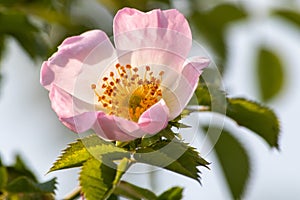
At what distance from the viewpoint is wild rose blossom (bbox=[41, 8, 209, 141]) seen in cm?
127

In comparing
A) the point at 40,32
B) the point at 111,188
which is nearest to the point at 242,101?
the point at 111,188

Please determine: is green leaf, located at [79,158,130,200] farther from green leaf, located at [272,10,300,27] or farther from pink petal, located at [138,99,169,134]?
green leaf, located at [272,10,300,27]

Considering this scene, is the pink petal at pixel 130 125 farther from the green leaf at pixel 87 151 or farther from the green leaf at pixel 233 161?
the green leaf at pixel 233 161

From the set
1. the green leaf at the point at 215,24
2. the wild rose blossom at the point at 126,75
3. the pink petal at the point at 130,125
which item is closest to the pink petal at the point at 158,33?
the wild rose blossom at the point at 126,75

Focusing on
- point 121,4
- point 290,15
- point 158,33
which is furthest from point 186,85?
point 290,15

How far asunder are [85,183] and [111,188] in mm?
46

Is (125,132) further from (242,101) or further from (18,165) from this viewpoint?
(18,165)

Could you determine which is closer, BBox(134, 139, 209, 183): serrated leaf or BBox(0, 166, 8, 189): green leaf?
BBox(134, 139, 209, 183): serrated leaf

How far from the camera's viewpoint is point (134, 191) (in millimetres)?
1504

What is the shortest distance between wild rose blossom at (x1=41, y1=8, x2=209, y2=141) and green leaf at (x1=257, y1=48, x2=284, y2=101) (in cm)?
127

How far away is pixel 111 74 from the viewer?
4.84ft

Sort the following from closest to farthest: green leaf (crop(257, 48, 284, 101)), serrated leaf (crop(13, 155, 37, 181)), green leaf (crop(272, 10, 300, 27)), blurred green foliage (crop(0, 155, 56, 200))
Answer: blurred green foliage (crop(0, 155, 56, 200)) < serrated leaf (crop(13, 155, 37, 181)) < green leaf (crop(272, 10, 300, 27)) < green leaf (crop(257, 48, 284, 101))

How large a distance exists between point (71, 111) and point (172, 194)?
320mm

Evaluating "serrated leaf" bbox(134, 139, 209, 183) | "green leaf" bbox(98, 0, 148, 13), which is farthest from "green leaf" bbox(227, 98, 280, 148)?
"green leaf" bbox(98, 0, 148, 13)
